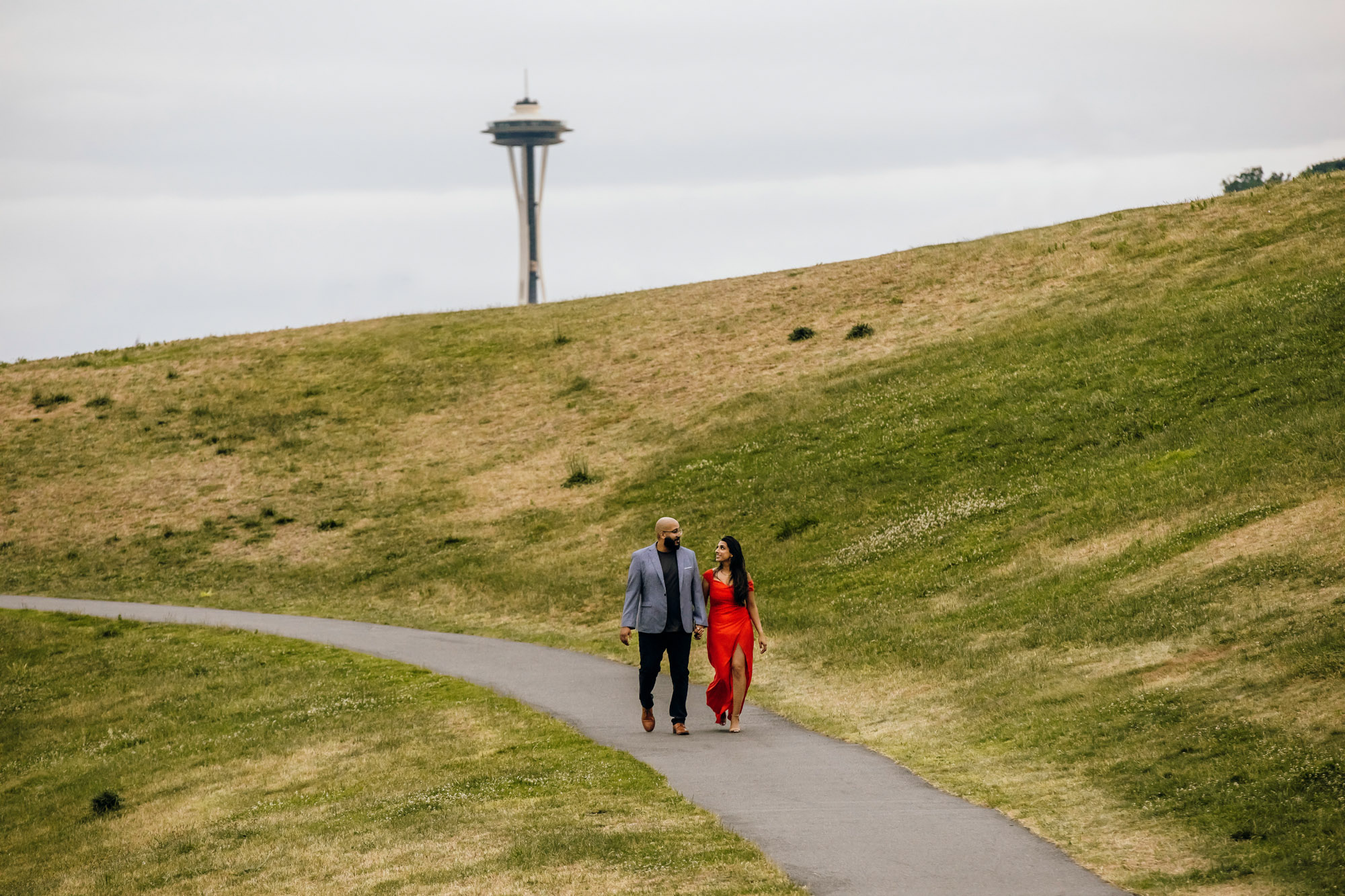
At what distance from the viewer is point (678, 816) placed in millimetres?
12625

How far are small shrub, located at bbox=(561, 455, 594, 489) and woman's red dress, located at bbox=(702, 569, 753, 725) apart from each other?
A: 2486 centimetres

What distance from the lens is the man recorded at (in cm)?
1666

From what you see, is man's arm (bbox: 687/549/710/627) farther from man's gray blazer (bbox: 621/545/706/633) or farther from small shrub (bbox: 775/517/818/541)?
small shrub (bbox: 775/517/818/541)

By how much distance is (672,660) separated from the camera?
1711cm

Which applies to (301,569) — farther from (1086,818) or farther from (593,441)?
(1086,818)

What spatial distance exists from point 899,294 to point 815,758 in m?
39.8

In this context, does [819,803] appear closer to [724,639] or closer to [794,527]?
[724,639]

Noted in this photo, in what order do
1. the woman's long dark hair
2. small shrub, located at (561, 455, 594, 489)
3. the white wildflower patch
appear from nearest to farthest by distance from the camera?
1. the woman's long dark hair
2. the white wildflower patch
3. small shrub, located at (561, 455, 594, 489)

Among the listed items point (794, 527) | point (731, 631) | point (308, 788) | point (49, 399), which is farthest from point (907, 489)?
point (49, 399)

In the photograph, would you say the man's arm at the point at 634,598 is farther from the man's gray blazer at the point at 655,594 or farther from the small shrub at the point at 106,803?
the small shrub at the point at 106,803

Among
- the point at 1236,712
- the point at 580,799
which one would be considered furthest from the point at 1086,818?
the point at 580,799

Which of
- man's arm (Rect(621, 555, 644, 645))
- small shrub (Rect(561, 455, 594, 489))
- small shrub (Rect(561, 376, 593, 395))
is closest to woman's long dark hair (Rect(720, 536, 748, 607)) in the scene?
man's arm (Rect(621, 555, 644, 645))

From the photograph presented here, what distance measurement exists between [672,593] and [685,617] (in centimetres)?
37

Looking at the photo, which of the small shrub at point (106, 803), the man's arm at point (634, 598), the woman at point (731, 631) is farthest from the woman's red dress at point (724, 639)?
the small shrub at point (106, 803)
